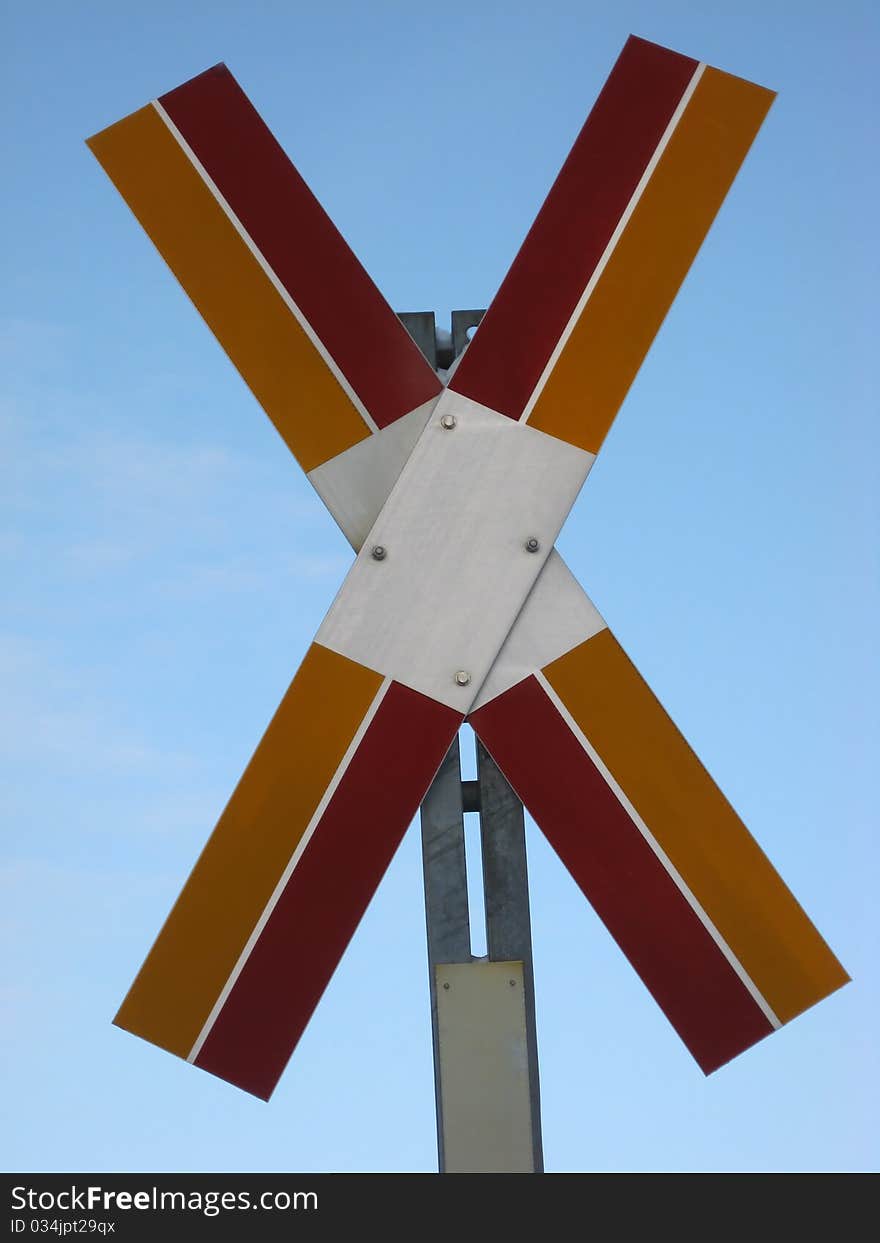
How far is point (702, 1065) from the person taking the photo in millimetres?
3922

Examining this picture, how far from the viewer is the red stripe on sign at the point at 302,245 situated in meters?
4.19

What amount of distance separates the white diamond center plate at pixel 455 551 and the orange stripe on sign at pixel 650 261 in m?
0.11

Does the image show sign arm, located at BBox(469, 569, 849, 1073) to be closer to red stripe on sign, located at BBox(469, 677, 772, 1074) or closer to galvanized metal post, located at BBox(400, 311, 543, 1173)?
red stripe on sign, located at BBox(469, 677, 772, 1074)

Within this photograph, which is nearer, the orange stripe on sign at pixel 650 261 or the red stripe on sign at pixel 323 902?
the red stripe on sign at pixel 323 902

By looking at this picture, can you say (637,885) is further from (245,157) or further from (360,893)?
(245,157)

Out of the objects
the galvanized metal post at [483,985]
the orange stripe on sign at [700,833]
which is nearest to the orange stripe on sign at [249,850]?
the galvanized metal post at [483,985]

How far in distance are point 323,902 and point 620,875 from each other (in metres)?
0.72

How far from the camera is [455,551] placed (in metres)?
4.10

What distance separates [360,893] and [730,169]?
7.00ft

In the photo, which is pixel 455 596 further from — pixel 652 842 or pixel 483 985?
pixel 483 985

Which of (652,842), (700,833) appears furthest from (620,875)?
(700,833)

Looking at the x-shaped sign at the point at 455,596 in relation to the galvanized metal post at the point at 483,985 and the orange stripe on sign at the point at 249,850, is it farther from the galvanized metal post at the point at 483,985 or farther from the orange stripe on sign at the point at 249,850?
the galvanized metal post at the point at 483,985

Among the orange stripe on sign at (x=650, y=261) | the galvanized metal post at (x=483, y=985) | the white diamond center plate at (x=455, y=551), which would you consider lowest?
the galvanized metal post at (x=483, y=985)
